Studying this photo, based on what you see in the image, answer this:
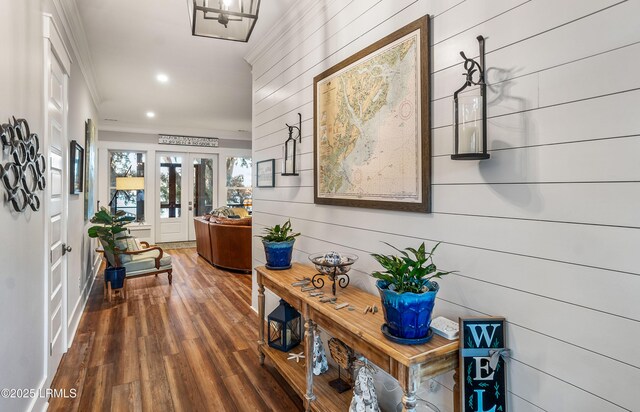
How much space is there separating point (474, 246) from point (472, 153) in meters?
0.41

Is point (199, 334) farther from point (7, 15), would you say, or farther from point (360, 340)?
point (7, 15)

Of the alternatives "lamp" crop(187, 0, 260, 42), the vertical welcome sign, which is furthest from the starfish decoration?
"lamp" crop(187, 0, 260, 42)

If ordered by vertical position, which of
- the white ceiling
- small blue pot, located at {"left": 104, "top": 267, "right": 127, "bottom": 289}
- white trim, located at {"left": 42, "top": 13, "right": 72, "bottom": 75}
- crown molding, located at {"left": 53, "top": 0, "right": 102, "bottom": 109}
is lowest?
small blue pot, located at {"left": 104, "top": 267, "right": 127, "bottom": 289}

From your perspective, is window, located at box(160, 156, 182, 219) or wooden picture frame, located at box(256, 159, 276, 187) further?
window, located at box(160, 156, 182, 219)

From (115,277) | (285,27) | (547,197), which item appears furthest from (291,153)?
(115,277)

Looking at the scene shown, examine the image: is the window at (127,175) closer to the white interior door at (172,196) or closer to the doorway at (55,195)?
the white interior door at (172,196)

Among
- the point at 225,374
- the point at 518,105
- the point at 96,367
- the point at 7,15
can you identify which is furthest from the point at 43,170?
the point at 518,105

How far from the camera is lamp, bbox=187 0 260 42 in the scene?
1829mm

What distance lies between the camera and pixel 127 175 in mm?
8031

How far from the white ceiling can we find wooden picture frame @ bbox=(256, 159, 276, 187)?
4.23 feet

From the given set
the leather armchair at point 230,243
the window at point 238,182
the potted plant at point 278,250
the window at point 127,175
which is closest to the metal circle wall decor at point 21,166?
the potted plant at point 278,250

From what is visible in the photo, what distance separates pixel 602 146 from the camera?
41.8 inches

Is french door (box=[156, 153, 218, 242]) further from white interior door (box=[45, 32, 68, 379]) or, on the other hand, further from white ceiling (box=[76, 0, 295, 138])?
white interior door (box=[45, 32, 68, 379])

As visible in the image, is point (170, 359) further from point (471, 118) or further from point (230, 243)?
point (230, 243)
